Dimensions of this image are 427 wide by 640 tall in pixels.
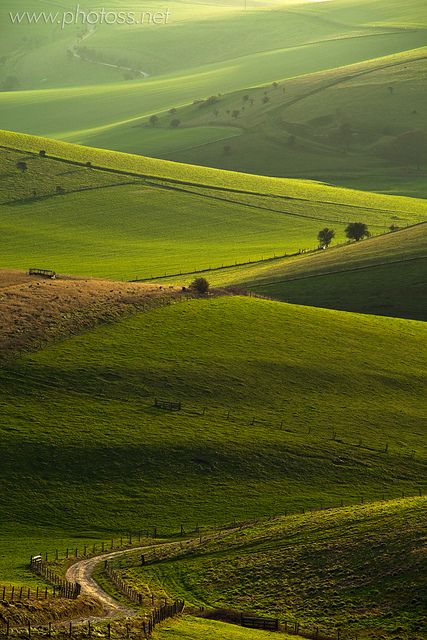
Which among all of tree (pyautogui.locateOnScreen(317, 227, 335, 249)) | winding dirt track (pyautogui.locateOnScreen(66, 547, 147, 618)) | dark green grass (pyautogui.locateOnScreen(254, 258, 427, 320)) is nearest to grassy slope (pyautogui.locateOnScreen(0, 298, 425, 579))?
winding dirt track (pyautogui.locateOnScreen(66, 547, 147, 618))

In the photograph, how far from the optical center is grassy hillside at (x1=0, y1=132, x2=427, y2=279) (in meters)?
142

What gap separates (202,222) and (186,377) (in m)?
82.0

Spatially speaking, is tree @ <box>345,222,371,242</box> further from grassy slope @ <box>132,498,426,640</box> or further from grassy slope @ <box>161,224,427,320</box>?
grassy slope @ <box>132,498,426,640</box>

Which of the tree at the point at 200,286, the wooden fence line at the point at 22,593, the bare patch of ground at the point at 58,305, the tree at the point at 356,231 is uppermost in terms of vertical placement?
the tree at the point at 356,231

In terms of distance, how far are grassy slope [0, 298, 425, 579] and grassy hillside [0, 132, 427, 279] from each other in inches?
1617

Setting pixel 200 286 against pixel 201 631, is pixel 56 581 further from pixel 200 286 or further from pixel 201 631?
pixel 200 286

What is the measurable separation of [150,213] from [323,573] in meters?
117

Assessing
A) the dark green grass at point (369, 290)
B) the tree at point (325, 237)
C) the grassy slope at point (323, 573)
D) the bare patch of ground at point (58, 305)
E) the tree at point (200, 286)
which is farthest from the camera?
the tree at point (325, 237)

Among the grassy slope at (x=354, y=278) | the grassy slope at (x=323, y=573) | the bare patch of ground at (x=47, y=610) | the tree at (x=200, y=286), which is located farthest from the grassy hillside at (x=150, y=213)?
the bare patch of ground at (x=47, y=610)

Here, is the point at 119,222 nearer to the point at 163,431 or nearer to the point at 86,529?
the point at 163,431

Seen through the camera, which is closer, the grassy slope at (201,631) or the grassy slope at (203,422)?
the grassy slope at (201,631)

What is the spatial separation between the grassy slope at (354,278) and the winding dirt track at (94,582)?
5683 centimetres

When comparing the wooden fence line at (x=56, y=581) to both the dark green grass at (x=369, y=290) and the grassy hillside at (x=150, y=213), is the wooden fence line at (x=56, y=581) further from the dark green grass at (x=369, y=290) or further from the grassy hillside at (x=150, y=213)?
the grassy hillside at (x=150, y=213)

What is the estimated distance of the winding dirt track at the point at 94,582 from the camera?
44.6 metres
